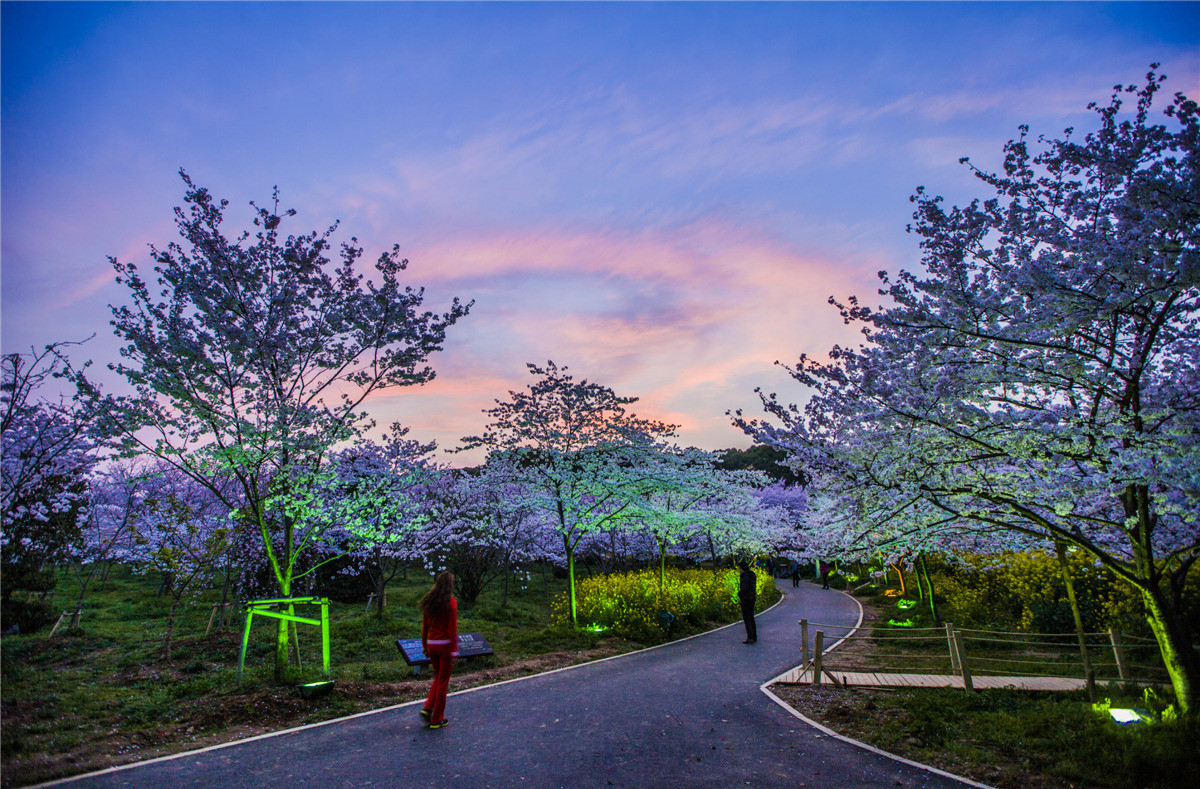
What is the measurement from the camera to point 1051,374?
5.44 meters

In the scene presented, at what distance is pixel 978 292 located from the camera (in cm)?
571

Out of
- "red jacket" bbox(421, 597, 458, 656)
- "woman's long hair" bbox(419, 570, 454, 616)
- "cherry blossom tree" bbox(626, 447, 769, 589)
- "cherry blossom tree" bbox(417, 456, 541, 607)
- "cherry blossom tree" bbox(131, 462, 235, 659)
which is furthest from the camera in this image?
"cherry blossom tree" bbox(417, 456, 541, 607)

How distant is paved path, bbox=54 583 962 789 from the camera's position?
16.5 ft

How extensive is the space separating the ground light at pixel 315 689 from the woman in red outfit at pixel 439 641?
1.62 meters

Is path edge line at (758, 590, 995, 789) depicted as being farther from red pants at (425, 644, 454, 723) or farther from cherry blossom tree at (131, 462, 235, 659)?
cherry blossom tree at (131, 462, 235, 659)

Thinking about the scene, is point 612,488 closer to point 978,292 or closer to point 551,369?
point 551,369

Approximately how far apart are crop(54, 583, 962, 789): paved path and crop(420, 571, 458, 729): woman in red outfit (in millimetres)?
233

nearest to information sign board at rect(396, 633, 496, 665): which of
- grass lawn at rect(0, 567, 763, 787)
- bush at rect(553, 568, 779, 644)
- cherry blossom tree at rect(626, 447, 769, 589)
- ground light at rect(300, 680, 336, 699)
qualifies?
grass lawn at rect(0, 567, 763, 787)

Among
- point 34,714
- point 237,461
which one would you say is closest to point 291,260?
point 237,461

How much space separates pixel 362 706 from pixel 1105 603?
14271 millimetres

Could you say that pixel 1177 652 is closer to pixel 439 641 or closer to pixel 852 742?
pixel 852 742

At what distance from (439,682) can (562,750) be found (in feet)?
5.85

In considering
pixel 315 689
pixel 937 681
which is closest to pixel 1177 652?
pixel 937 681

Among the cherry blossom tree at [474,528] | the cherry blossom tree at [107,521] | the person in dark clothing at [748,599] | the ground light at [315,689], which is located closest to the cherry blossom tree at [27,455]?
the cherry blossom tree at [107,521]
